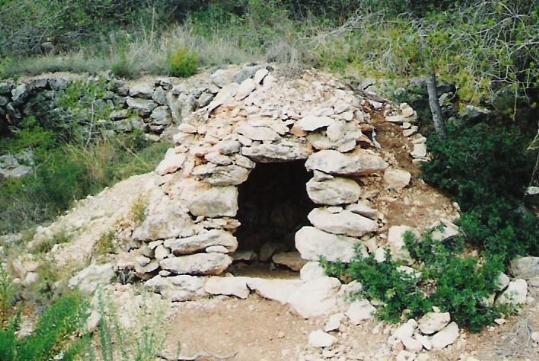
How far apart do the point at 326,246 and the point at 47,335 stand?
2.53m

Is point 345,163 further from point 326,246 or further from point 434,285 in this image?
point 434,285

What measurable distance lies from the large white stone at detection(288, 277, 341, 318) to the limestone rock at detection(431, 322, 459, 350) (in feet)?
2.77

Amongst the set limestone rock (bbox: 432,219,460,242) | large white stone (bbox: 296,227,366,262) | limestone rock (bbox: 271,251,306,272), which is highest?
limestone rock (bbox: 432,219,460,242)

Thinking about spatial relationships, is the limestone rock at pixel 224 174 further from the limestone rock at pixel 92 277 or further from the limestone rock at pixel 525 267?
the limestone rock at pixel 525 267

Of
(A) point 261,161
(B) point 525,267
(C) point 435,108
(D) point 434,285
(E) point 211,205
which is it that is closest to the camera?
(D) point 434,285

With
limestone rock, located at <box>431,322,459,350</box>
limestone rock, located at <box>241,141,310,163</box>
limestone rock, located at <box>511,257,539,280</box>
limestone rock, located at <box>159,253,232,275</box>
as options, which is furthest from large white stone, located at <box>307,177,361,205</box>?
limestone rock, located at <box>431,322,459,350</box>

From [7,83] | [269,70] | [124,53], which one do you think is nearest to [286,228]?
[269,70]

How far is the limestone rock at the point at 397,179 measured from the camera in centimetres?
636

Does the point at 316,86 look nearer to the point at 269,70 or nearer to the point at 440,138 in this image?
the point at 269,70

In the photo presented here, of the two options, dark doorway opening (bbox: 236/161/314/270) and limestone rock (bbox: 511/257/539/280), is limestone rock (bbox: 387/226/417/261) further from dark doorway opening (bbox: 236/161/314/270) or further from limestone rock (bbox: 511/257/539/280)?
dark doorway opening (bbox: 236/161/314/270)

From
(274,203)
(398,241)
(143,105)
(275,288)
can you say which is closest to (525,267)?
(398,241)

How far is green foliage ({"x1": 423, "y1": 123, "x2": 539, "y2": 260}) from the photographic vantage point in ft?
18.7

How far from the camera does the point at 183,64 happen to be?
33.5ft

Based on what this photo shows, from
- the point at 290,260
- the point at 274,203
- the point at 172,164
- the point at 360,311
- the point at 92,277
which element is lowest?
the point at 290,260
